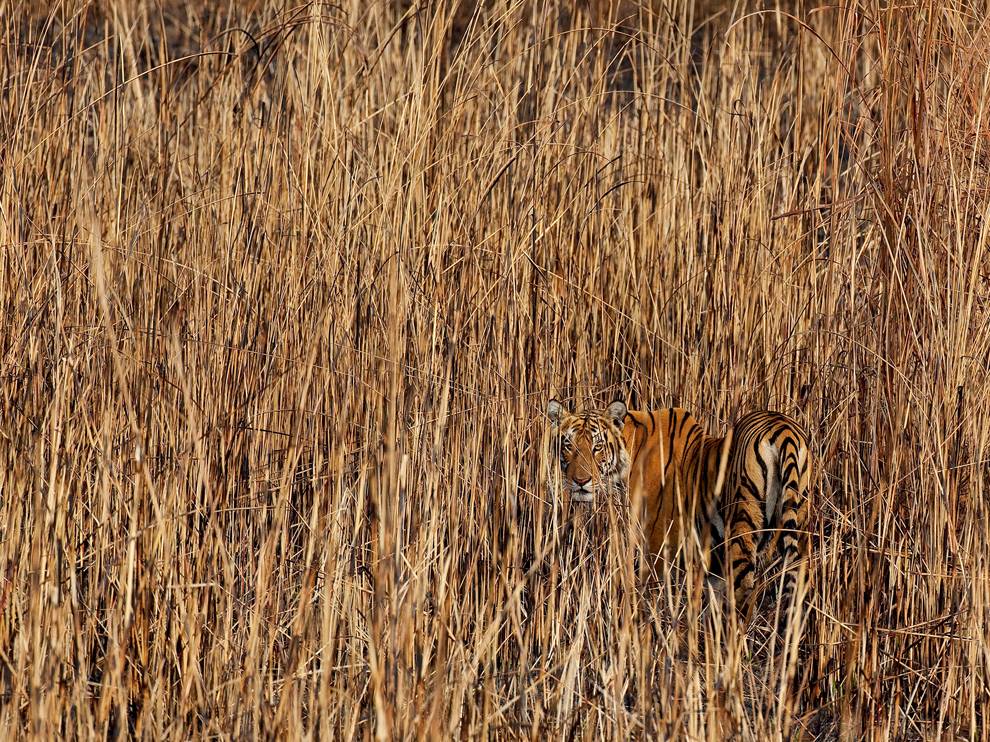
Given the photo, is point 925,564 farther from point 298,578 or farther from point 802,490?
point 298,578

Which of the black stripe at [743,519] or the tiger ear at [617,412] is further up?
the tiger ear at [617,412]

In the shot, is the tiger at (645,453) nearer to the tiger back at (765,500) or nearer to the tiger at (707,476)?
the tiger at (707,476)

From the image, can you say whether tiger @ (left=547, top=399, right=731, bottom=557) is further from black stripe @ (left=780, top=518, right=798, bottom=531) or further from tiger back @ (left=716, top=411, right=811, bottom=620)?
black stripe @ (left=780, top=518, right=798, bottom=531)

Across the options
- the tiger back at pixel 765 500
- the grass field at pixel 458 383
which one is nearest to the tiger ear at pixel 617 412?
the grass field at pixel 458 383

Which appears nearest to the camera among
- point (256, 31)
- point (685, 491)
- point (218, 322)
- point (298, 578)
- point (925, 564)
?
point (925, 564)

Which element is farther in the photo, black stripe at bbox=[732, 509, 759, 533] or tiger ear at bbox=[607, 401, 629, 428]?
tiger ear at bbox=[607, 401, 629, 428]

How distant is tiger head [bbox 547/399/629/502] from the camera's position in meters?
2.49

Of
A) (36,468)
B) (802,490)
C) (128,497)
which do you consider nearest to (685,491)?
(802,490)

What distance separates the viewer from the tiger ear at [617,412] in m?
2.52

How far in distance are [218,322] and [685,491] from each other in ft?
3.26

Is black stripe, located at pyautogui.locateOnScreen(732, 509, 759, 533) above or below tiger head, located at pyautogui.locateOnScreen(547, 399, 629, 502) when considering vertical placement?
below

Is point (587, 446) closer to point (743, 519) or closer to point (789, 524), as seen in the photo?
point (743, 519)

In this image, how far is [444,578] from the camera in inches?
72.1

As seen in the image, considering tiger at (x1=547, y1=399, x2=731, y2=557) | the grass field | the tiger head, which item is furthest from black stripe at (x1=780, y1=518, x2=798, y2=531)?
the tiger head
